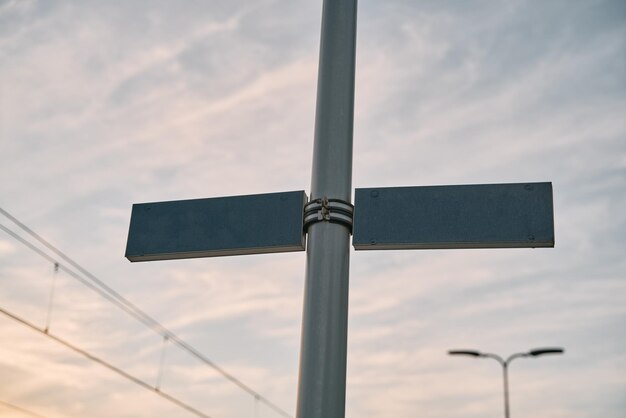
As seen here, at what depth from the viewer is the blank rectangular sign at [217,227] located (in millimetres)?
3146

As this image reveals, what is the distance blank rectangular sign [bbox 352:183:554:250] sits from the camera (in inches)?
121

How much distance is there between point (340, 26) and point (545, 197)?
979 millimetres

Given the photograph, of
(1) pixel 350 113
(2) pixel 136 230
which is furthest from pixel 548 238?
(2) pixel 136 230

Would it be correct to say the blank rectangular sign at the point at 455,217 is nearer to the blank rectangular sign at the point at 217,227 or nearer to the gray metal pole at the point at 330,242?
the gray metal pole at the point at 330,242

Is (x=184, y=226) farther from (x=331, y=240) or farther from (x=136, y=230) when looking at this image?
(x=331, y=240)

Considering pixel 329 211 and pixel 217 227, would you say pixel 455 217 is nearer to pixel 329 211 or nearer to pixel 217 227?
pixel 329 211

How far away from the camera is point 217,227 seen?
10.9 feet

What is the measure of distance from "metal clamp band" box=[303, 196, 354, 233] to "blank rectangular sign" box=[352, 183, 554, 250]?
0.30 feet

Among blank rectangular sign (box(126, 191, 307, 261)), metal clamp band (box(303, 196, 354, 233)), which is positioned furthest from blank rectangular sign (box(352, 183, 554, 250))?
blank rectangular sign (box(126, 191, 307, 261))

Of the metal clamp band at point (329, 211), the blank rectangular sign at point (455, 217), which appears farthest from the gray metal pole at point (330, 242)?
the blank rectangular sign at point (455, 217)

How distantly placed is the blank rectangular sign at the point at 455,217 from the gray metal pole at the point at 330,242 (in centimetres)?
15

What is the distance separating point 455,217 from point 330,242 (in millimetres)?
516

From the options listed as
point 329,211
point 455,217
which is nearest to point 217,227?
point 329,211

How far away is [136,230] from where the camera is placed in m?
3.47
